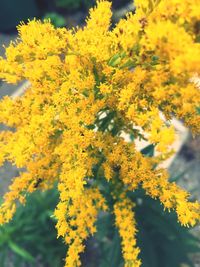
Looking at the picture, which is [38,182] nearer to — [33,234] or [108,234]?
[108,234]

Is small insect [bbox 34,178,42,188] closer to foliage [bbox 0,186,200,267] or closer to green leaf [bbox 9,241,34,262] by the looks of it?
foliage [bbox 0,186,200,267]

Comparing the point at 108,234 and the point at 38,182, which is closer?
the point at 38,182

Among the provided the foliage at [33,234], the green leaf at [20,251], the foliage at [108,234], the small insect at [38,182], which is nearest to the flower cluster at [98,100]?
the small insect at [38,182]

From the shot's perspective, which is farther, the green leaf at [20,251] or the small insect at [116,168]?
the green leaf at [20,251]

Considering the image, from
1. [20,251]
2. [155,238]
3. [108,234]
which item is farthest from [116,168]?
[20,251]

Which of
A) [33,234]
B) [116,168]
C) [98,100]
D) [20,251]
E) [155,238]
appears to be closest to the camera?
[98,100]

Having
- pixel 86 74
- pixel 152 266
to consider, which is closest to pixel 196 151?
pixel 152 266

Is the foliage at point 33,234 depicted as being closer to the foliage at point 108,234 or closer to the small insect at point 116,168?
the foliage at point 108,234

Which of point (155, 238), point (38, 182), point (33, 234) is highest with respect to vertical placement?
point (38, 182)
